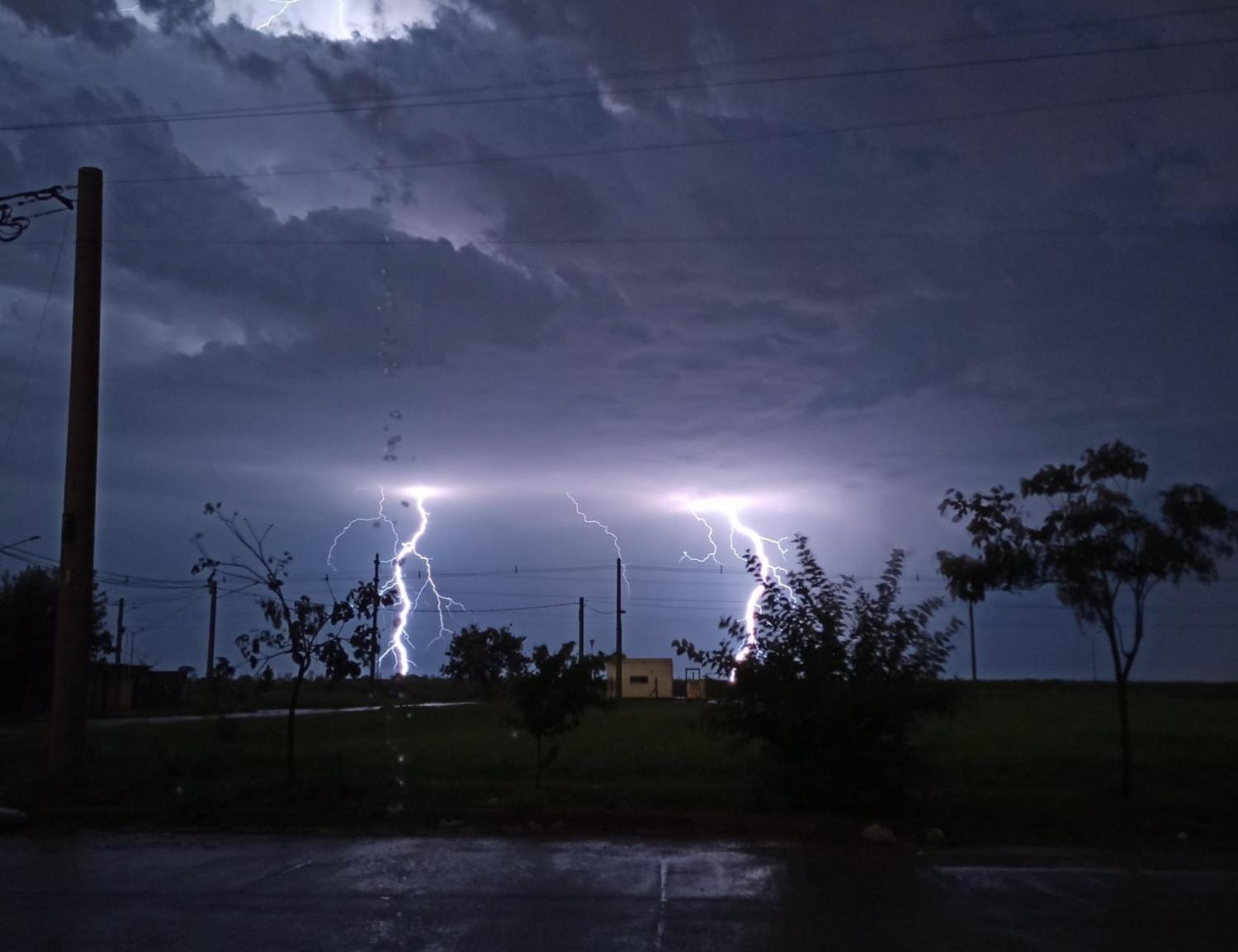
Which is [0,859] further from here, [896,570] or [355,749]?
[355,749]

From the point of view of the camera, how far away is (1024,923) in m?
8.67

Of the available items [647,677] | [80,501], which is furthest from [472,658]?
[80,501]

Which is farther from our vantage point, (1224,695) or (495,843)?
(1224,695)

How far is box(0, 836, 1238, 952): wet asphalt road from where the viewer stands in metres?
8.11

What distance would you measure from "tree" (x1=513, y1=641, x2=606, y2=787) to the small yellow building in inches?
2536

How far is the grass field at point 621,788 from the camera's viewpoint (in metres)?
13.4

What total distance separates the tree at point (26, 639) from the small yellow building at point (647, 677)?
1590 inches

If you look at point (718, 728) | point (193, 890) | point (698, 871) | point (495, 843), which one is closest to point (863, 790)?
Result: point (718, 728)

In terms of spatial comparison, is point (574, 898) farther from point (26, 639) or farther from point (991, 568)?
point (26, 639)

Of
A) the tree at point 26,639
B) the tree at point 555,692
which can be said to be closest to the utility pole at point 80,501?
the tree at point 555,692

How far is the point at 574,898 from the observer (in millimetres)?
9461

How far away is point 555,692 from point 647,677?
6595cm

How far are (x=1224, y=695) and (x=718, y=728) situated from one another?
203 ft

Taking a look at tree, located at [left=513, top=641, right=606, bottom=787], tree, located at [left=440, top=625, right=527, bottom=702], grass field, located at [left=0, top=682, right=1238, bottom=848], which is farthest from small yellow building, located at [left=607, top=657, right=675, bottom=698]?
tree, located at [left=513, top=641, right=606, bottom=787]
